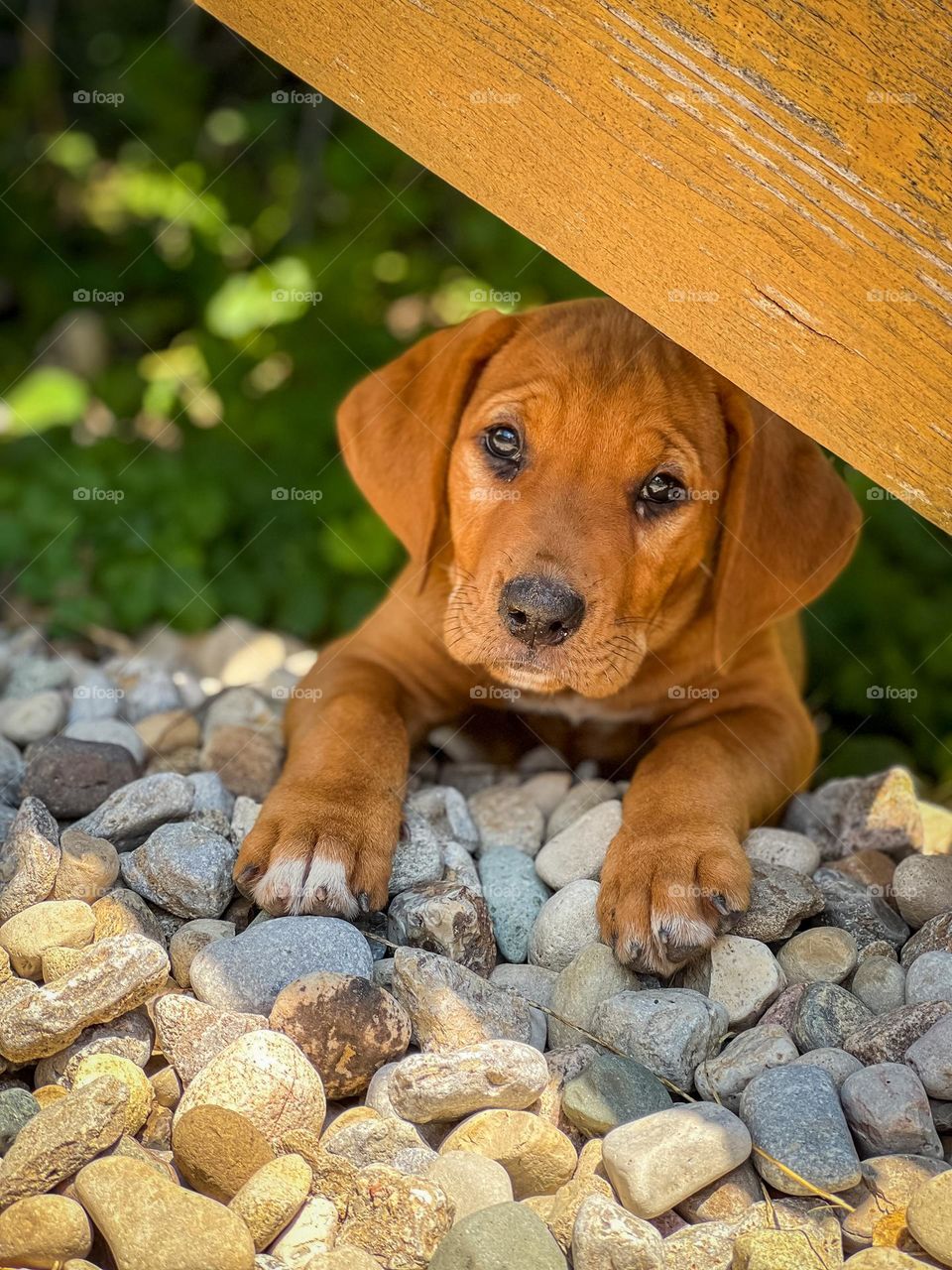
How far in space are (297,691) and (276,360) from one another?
8.34 feet

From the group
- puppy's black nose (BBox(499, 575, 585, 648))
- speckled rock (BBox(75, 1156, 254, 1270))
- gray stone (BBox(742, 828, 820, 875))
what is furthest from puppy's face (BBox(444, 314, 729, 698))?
speckled rock (BBox(75, 1156, 254, 1270))

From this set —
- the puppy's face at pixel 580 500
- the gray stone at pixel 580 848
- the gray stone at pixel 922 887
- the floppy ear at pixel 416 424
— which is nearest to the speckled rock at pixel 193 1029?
the gray stone at pixel 580 848

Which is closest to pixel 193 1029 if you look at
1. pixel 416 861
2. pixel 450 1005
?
pixel 450 1005

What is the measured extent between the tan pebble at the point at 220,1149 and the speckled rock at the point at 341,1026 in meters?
0.27

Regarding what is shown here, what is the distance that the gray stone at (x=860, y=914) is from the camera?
3490 millimetres

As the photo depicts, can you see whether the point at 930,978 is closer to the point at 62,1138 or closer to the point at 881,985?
the point at 881,985

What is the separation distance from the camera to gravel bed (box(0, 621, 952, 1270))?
7.97 feet

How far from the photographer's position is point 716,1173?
2.63 metres

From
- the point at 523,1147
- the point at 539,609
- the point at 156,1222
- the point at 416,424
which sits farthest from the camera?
the point at 416,424

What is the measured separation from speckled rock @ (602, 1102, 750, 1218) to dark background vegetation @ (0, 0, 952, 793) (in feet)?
10.0

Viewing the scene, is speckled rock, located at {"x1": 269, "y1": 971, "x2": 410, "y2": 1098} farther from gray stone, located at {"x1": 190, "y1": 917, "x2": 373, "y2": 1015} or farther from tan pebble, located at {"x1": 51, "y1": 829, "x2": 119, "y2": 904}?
tan pebble, located at {"x1": 51, "y1": 829, "x2": 119, "y2": 904}

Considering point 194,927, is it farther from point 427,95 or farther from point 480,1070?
point 427,95

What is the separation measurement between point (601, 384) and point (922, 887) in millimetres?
1724

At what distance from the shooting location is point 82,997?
284cm
